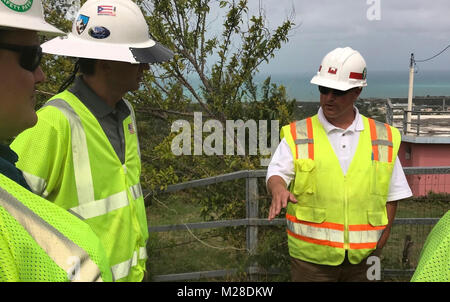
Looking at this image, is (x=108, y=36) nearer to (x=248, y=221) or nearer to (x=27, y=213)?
(x=27, y=213)

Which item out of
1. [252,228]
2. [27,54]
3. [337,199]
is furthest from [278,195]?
[252,228]

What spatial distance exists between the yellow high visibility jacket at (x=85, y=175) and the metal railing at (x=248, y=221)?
6.42ft

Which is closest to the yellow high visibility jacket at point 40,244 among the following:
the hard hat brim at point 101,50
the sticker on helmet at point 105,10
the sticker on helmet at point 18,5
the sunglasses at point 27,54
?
the sunglasses at point 27,54

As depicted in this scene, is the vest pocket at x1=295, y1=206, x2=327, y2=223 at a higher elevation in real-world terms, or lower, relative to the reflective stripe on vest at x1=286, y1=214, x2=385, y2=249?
higher

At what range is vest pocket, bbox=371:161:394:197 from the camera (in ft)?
10.3

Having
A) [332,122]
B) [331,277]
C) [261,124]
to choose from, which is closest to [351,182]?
[332,122]

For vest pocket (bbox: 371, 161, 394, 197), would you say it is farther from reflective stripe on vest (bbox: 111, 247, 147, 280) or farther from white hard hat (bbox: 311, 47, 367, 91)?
reflective stripe on vest (bbox: 111, 247, 147, 280)

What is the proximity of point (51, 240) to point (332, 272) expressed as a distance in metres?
2.53

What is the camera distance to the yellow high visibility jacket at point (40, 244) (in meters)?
0.85

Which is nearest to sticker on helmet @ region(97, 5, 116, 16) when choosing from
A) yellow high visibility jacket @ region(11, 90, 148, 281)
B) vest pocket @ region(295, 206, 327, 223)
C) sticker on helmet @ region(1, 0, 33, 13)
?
yellow high visibility jacket @ region(11, 90, 148, 281)

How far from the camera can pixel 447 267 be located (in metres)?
1.08

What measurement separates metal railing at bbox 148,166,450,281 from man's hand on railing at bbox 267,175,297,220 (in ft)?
4.56

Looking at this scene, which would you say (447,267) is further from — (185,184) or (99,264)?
(185,184)

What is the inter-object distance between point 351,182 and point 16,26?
237 cm
